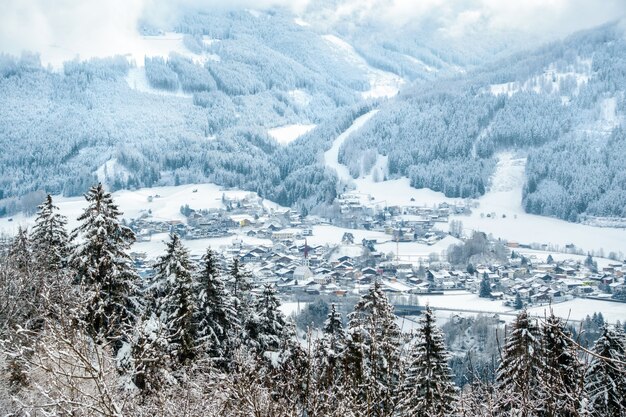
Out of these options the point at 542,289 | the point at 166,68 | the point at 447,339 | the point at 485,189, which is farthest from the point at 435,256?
the point at 166,68

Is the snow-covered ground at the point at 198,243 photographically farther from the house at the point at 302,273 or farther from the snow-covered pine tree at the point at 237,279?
the snow-covered pine tree at the point at 237,279

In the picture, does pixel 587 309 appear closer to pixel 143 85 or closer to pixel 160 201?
pixel 160 201

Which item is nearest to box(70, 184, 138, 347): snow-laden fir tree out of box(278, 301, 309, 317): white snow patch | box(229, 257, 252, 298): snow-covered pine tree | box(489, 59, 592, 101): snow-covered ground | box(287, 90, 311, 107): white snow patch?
box(229, 257, 252, 298): snow-covered pine tree

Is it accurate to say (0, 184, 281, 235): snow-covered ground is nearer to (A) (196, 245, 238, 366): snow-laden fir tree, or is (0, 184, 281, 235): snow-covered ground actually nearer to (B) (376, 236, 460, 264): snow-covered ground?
(B) (376, 236, 460, 264): snow-covered ground

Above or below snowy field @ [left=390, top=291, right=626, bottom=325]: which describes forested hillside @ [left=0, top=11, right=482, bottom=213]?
above

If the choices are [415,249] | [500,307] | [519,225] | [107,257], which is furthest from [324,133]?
[107,257]

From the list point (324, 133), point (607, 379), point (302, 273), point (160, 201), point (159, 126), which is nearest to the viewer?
point (607, 379)
